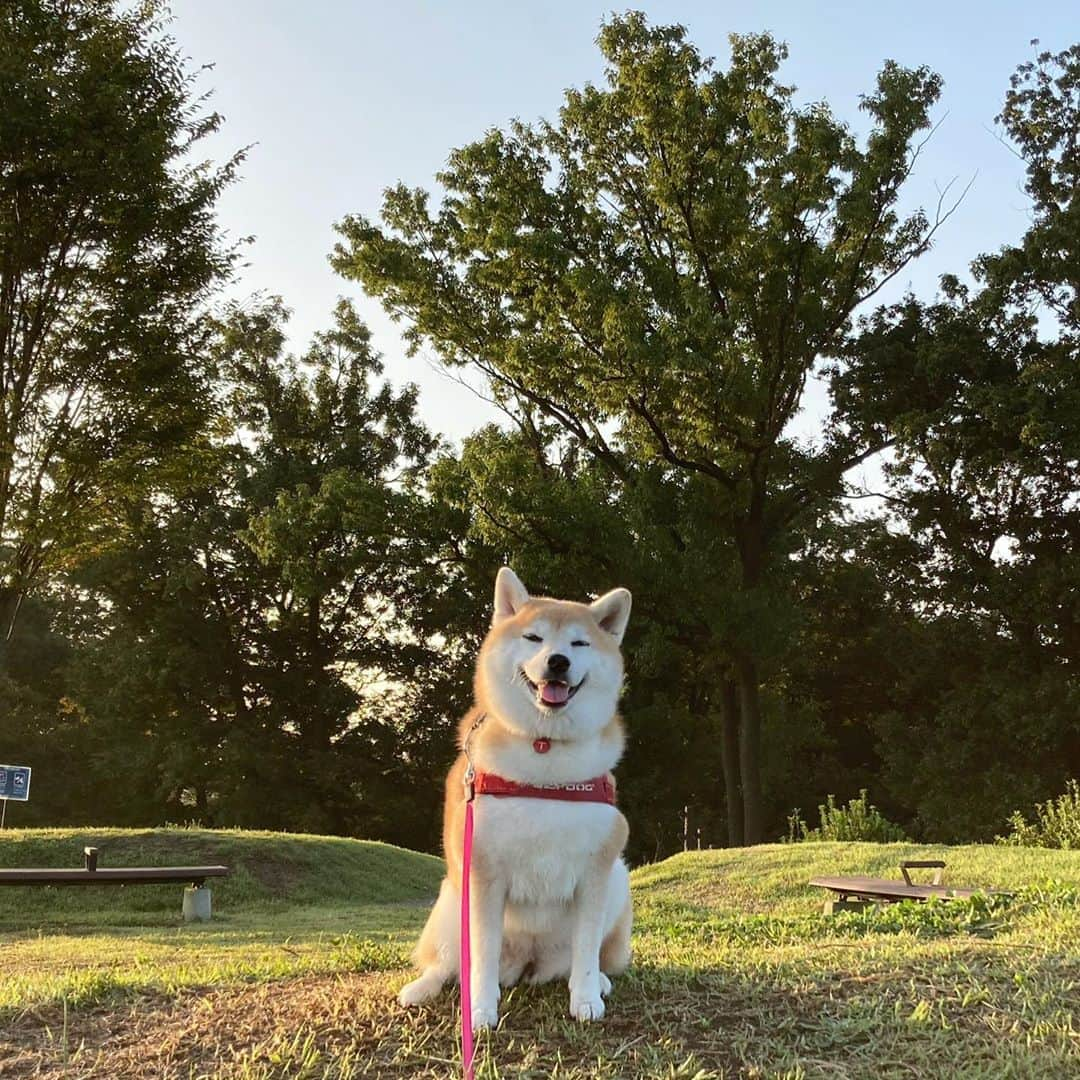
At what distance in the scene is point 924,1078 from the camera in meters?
3.10

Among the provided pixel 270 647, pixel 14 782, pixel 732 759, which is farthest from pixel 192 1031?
pixel 270 647

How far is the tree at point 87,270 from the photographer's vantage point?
1511 cm

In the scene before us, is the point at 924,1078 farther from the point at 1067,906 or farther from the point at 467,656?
the point at 467,656

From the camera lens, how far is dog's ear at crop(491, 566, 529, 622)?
3.62 meters

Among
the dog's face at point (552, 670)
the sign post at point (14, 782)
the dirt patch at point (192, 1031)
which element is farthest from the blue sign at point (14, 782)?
the dog's face at point (552, 670)

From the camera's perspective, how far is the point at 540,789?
3.39 metres

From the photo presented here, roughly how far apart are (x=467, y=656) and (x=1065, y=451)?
17186mm

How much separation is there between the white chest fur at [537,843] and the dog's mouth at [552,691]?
0.32 m

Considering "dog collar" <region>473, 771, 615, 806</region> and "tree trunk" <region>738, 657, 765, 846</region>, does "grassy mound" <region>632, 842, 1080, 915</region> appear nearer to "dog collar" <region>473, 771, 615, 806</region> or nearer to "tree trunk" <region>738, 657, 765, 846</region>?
"tree trunk" <region>738, 657, 765, 846</region>

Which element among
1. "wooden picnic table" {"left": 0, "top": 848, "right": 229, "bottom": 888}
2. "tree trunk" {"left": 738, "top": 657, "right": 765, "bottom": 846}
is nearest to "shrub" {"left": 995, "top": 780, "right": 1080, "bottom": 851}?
"tree trunk" {"left": 738, "top": 657, "right": 765, "bottom": 846}

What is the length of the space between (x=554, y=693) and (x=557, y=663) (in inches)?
4.2

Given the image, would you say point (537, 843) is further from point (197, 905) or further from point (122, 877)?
point (197, 905)

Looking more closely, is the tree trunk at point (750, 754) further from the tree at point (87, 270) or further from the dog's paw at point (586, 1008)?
the dog's paw at point (586, 1008)

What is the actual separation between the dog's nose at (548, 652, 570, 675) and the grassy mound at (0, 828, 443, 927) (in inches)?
393
